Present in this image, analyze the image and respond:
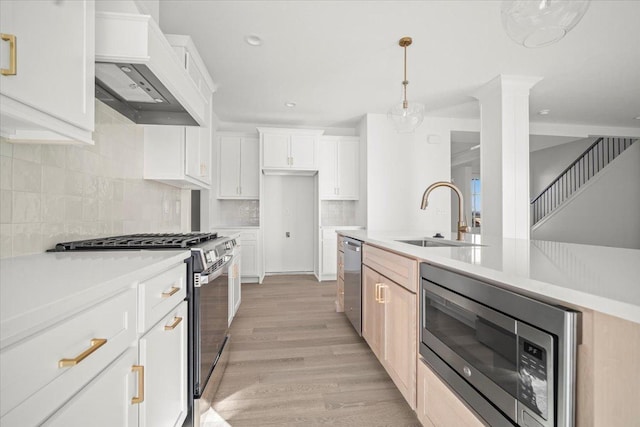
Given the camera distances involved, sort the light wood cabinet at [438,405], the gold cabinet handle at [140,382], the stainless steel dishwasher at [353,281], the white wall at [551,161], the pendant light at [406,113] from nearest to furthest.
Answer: the gold cabinet handle at [140,382] < the light wood cabinet at [438,405] < the stainless steel dishwasher at [353,281] < the pendant light at [406,113] < the white wall at [551,161]

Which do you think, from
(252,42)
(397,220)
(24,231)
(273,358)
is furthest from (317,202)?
(24,231)

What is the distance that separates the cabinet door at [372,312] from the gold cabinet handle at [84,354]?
1.44m

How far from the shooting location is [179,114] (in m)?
1.89

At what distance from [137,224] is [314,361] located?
5.35 ft

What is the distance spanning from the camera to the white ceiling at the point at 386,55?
91.0 inches

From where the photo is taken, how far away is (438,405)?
1175mm

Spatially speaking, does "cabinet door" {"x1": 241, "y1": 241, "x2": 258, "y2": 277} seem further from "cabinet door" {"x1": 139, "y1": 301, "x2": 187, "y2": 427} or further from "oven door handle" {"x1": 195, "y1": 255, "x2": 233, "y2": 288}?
"cabinet door" {"x1": 139, "y1": 301, "x2": 187, "y2": 427}

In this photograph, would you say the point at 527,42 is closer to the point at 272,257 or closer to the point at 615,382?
the point at 615,382

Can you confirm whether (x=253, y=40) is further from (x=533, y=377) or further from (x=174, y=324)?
(x=533, y=377)

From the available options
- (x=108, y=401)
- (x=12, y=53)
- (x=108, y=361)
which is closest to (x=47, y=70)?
(x=12, y=53)

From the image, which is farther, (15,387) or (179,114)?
(179,114)

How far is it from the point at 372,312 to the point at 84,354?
1710 millimetres

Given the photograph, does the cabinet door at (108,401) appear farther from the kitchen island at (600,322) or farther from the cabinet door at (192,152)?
the cabinet door at (192,152)

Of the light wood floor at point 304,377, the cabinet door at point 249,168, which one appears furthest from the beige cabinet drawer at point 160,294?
the cabinet door at point 249,168
